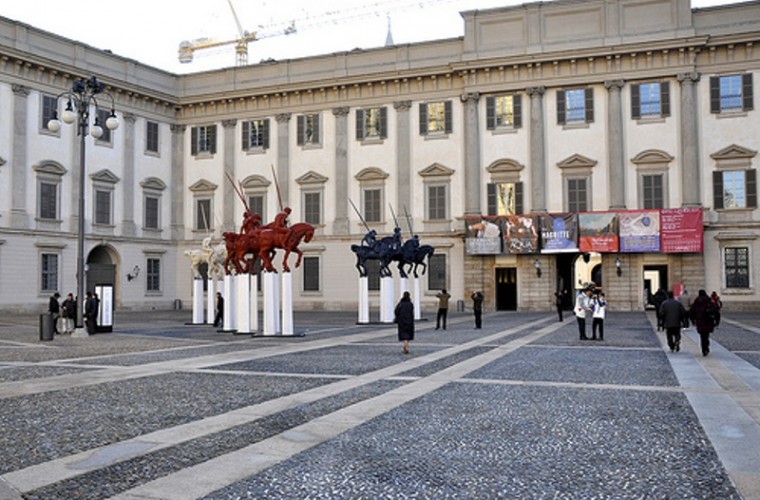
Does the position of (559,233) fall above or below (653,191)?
below

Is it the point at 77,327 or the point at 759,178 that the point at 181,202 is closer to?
the point at 77,327

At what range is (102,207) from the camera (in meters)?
42.1

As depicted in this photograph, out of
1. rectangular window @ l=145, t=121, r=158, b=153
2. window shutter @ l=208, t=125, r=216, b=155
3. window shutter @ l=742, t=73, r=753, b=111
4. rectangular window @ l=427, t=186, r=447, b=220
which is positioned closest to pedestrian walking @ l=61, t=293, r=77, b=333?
rectangular window @ l=427, t=186, r=447, b=220

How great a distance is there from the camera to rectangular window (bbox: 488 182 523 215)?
39.7 m

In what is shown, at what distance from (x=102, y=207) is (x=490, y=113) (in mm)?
22786

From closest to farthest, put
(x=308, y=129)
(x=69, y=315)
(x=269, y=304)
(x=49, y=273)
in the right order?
(x=269, y=304) < (x=69, y=315) < (x=49, y=273) < (x=308, y=129)

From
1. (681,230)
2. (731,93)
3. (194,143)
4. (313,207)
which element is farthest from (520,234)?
(194,143)

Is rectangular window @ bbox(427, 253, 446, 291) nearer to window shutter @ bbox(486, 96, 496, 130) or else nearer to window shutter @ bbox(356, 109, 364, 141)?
window shutter @ bbox(486, 96, 496, 130)

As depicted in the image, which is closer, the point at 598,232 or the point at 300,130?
the point at 598,232

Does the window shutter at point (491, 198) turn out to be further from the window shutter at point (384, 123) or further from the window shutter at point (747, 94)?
the window shutter at point (747, 94)

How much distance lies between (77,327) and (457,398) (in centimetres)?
1553

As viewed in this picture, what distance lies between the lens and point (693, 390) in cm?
1039

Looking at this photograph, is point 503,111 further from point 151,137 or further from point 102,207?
point 102,207

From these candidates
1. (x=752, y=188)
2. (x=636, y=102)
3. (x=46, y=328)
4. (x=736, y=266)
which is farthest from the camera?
(x=636, y=102)
